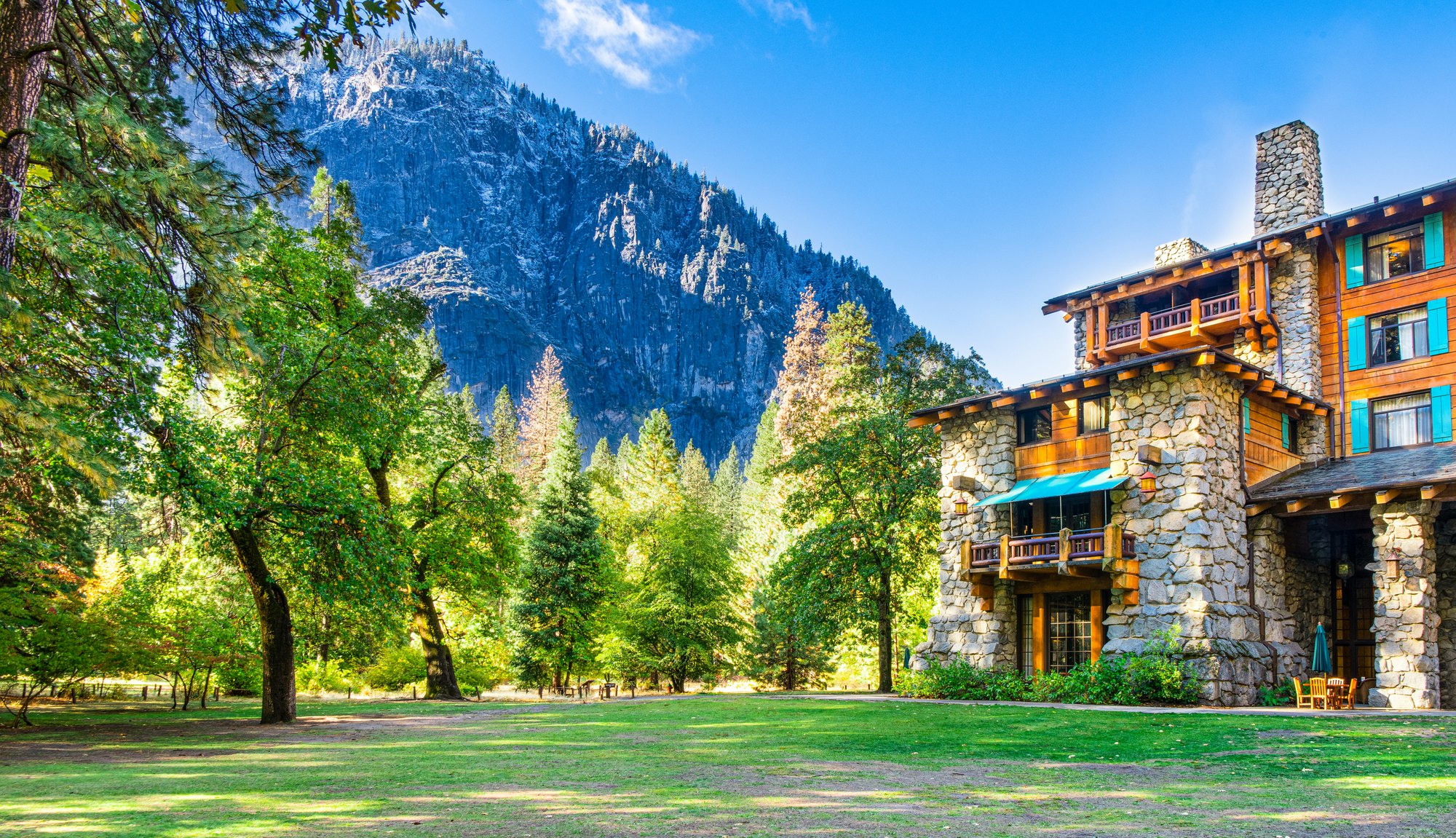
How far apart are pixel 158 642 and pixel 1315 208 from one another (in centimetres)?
3151

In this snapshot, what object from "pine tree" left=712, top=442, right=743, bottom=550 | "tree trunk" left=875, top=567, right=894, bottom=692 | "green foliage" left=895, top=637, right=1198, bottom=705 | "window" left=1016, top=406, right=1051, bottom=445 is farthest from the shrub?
"pine tree" left=712, top=442, right=743, bottom=550

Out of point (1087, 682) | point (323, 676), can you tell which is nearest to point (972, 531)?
point (1087, 682)

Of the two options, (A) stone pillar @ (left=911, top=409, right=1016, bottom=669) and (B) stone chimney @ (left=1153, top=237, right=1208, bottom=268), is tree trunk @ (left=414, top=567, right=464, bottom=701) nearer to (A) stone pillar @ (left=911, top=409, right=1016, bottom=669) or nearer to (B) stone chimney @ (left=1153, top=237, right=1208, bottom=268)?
(A) stone pillar @ (left=911, top=409, right=1016, bottom=669)

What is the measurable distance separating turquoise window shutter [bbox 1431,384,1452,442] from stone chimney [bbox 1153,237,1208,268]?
7.29 metres

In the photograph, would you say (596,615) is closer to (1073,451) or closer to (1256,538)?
(1073,451)

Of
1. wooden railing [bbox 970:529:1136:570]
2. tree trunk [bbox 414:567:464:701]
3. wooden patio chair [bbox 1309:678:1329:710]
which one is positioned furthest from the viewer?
tree trunk [bbox 414:567:464:701]

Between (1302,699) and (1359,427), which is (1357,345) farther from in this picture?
(1302,699)

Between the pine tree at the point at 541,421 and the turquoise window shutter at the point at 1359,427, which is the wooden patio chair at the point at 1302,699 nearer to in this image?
the turquoise window shutter at the point at 1359,427

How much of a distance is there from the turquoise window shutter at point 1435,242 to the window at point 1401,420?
3.25 m

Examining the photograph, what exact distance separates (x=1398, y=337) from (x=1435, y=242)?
2.41 meters

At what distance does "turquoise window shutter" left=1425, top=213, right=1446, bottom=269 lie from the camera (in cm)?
2211

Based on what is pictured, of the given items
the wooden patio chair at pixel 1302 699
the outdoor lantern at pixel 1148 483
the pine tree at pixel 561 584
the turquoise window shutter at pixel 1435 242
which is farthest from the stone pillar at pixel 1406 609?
the pine tree at pixel 561 584

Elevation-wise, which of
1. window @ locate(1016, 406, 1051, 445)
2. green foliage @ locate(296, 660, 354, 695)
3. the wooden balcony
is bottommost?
green foliage @ locate(296, 660, 354, 695)

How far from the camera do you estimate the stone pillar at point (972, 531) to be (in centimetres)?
2403
